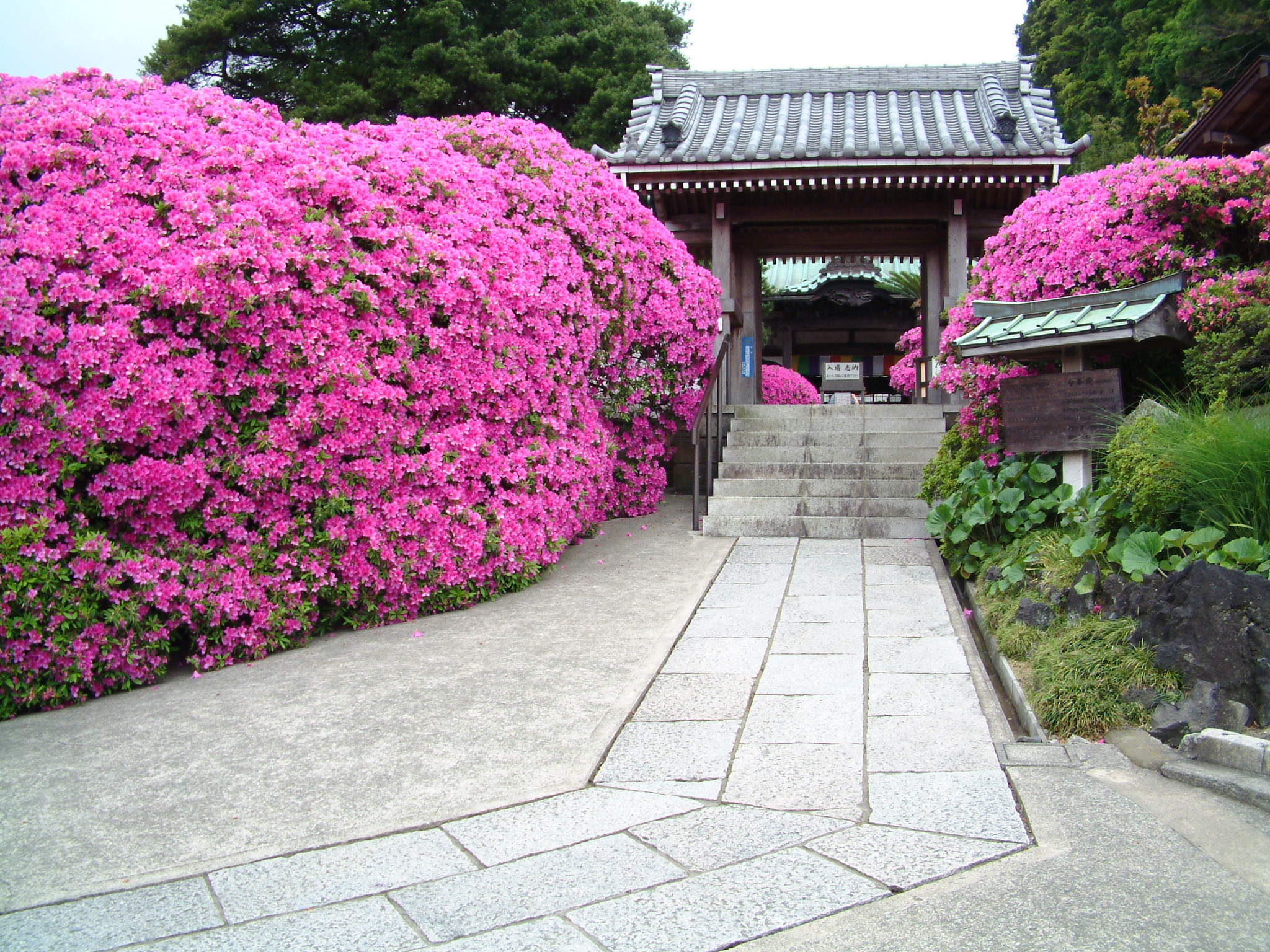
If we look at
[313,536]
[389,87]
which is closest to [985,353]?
[313,536]

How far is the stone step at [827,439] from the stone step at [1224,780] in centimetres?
545

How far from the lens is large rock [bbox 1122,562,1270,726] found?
3.29 m

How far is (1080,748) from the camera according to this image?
132 inches

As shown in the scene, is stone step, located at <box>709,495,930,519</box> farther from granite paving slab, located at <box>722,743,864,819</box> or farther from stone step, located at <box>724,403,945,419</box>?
granite paving slab, located at <box>722,743,864,819</box>

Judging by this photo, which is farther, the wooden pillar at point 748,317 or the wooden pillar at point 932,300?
the wooden pillar at point 748,317

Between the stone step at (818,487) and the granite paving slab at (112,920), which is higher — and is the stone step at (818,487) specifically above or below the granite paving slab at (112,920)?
above

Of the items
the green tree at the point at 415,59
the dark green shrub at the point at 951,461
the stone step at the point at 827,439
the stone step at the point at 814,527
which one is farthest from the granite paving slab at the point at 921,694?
the green tree at the point at 415,59

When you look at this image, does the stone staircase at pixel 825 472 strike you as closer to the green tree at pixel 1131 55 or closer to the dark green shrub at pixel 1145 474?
the dark green shrub at pixel 1145 474

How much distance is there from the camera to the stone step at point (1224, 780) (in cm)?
289

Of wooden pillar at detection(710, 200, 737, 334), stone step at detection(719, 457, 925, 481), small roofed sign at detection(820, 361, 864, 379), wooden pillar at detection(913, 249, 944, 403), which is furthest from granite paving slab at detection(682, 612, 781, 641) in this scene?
small roofed sign at detection(820, 361, 864, 379)

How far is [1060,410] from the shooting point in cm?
533

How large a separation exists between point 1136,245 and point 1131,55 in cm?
1551

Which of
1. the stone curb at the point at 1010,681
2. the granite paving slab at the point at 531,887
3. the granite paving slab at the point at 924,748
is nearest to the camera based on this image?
the granite paving slab at the point at 531,887

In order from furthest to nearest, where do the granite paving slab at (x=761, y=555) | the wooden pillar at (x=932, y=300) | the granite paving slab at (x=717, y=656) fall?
the wooden pillar at (x=932, y=300) → the granite paving slab at (x=761, y=555) → the granite paving slab at (x=717, y=656)
